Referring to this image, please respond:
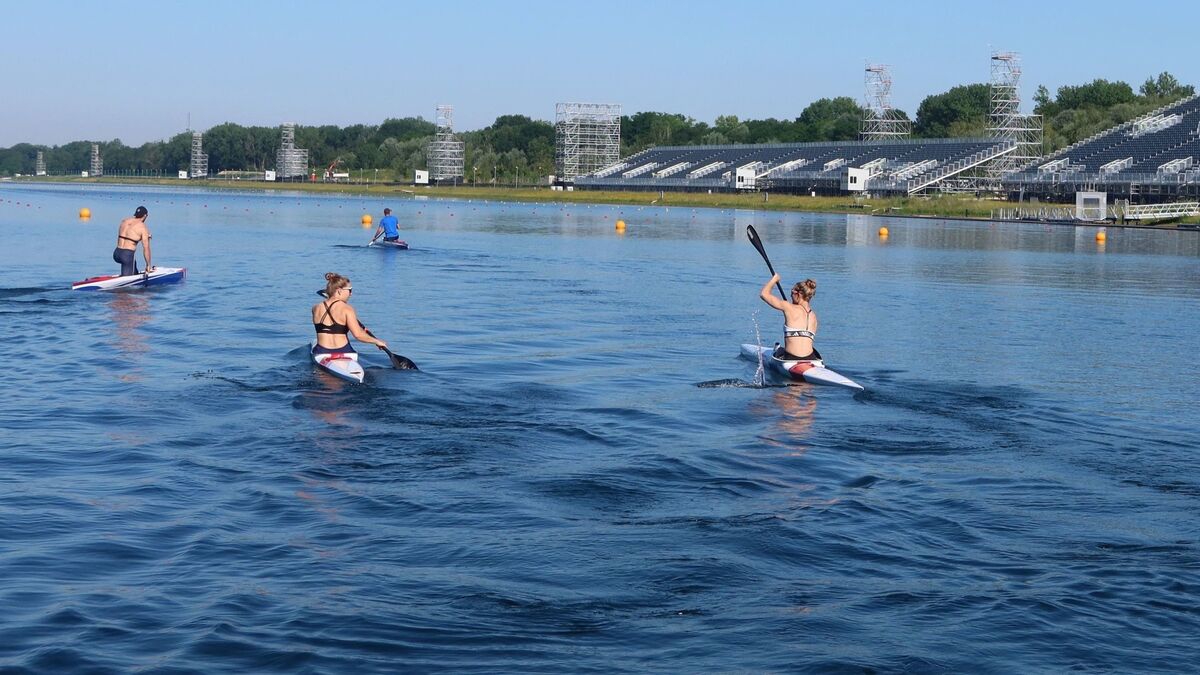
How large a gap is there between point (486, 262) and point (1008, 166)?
7998cm

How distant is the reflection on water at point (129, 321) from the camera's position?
2130 cm

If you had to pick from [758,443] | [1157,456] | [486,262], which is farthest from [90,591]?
[486,262]

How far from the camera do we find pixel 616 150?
547 feet

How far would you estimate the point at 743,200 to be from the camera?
120m

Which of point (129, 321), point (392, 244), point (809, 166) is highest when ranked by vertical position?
point (809, 166)

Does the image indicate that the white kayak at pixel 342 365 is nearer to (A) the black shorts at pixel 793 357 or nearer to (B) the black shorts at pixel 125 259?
(A) the black shorts at pixel 793 357

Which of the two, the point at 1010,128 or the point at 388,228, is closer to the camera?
the point at 388,228

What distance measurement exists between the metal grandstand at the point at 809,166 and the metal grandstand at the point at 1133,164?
297 inches

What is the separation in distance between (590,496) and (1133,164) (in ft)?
312

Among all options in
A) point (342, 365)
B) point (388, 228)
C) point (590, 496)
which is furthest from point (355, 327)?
point (388, 228)

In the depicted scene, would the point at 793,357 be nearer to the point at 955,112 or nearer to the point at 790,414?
the point at 790,414

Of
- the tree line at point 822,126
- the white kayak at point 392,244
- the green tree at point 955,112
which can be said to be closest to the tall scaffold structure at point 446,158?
the tree line at point 822,126

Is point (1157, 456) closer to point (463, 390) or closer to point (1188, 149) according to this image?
point (463, 390)

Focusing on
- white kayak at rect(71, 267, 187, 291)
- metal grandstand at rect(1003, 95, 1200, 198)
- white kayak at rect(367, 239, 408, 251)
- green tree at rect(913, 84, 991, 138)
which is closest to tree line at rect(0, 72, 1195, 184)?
green tree at rect(913, 84, 991, 138)
